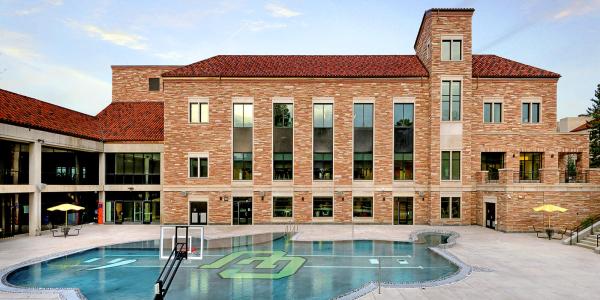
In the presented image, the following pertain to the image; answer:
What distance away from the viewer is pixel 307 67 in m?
38.5

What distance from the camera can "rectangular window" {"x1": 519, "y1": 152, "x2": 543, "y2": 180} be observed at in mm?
37062

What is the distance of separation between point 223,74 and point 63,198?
18464 mm

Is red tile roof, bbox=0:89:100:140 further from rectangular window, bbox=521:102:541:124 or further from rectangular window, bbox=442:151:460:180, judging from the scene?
rectangular window, bbox=521:102:541:124

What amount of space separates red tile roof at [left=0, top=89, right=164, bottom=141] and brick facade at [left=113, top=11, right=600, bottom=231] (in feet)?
16.4

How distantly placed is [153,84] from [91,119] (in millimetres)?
8373

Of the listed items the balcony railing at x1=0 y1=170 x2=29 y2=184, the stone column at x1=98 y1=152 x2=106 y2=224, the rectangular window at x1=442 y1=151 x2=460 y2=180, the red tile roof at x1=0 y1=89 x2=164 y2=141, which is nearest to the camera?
the balcony railing at x1=0 y1=170 x2=29 y2=184

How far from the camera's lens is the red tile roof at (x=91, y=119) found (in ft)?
98.4

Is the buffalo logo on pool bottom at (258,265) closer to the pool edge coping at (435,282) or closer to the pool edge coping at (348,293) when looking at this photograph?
the pool edge coping at (435,282)

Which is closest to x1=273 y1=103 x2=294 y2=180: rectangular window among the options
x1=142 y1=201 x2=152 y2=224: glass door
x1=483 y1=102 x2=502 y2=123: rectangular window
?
x1=142 y1=201 x2=152 y2=224: glass door

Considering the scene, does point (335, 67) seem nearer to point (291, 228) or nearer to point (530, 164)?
point (291, 228)

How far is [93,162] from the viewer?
38.7 m

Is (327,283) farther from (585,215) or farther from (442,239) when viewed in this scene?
(585,215)

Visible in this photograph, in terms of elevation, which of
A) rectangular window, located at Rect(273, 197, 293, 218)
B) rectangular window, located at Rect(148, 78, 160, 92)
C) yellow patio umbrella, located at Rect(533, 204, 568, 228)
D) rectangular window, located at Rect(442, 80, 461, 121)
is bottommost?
rectangular window, located at Rect(273, 197, 293, 218)

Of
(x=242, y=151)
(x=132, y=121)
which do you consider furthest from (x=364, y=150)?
(x=132, y=121)
